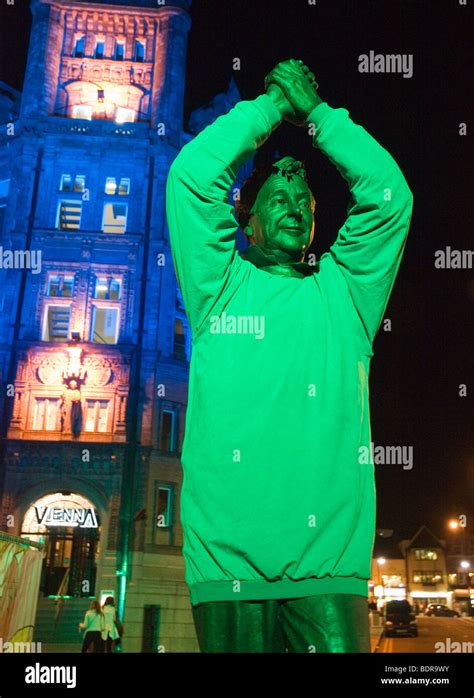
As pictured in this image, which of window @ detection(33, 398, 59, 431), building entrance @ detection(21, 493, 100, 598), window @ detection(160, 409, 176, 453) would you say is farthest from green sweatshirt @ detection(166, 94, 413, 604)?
window @ detection(160, 409, 176, 453)

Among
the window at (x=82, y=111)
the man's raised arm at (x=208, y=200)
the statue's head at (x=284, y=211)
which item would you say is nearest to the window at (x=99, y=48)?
the window at (x=82, y=111)

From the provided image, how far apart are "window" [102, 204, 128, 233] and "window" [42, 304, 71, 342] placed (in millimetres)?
4484

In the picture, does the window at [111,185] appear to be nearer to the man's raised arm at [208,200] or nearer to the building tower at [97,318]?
the building tower at [97,318]

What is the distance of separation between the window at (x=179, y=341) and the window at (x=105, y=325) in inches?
97.1

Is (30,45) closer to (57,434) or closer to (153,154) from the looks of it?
(153,154)

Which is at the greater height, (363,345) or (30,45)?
(30,45)

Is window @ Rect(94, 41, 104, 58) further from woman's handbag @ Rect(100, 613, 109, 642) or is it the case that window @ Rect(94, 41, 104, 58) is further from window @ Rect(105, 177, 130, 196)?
woman's handbag @ Rect(100, 613, 109, 642)

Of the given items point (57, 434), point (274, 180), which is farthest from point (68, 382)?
point (274, 180)

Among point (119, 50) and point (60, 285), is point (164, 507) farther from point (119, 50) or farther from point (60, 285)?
point (119, 50)

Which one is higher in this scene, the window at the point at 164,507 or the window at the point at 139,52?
the window at the point at 139,52

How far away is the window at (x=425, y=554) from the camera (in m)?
88.4

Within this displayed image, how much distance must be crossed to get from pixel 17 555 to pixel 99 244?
20.3m

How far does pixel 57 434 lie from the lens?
28.2 m
